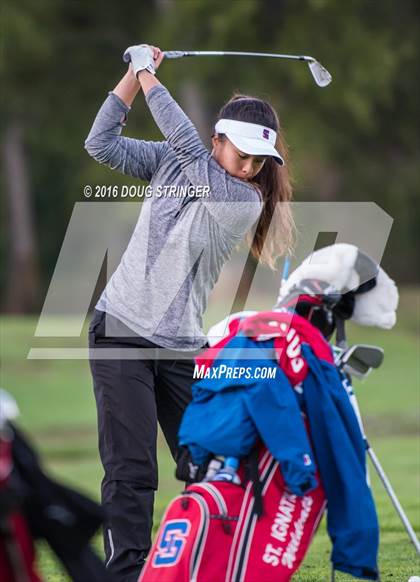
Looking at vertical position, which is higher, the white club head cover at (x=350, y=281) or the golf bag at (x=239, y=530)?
the white club head cover at (x=350, y=281)

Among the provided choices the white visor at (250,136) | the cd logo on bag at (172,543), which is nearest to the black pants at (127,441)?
the cd logo on bag at (172,543)

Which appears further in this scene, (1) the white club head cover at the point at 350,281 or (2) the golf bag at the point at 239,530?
(1) the white club head cover at the point at 350,281

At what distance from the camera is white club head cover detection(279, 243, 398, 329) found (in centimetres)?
496

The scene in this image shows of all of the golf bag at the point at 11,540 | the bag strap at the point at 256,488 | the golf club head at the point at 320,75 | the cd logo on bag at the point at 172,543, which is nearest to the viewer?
the golf bag at the point at 11,540

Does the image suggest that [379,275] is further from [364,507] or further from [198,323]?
[364,507]

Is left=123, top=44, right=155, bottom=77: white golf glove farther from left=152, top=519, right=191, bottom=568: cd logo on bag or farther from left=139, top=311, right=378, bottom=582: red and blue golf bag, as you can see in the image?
left=152, top=519, right=191, bottom=568: cd logo on bag

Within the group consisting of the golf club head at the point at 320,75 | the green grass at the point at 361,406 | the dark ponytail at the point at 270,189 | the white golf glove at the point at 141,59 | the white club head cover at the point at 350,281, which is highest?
the golf club head at the point at 320,75

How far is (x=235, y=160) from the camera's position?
4887mm

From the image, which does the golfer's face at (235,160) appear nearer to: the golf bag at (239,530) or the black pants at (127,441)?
the black pants at (127,441)

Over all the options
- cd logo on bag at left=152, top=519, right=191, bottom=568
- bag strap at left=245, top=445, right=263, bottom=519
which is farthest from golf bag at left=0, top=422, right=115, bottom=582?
bag strap at left=245, top=445, right=263, bottom=519

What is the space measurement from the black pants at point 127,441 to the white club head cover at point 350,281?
614 mm

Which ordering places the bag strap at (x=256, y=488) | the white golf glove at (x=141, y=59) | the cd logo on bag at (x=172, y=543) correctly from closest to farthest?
1. the cd logo on bag at (x=172, y=543)
2. the bag strap at (x=256, y=488)
3. the white golf glove at (x=141, y=59)

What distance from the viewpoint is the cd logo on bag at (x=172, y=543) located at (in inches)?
162

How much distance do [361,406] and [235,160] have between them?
11603 millimetres
